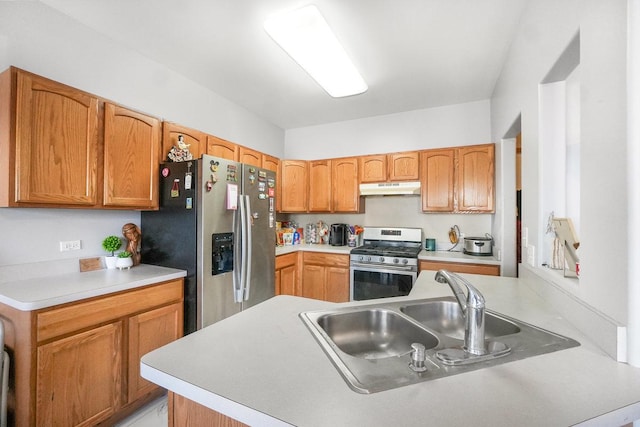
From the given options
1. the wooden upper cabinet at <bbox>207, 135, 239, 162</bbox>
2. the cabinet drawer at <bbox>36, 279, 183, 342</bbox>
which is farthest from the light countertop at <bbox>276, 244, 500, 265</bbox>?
the cabinet drawer at <bbox>36, 279, 183, 342</bbox>

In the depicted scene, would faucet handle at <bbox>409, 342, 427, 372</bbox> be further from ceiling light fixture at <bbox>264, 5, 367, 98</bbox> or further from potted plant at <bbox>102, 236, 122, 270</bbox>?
potted plant at <bbox>102, 236, 122, 270</bbox>

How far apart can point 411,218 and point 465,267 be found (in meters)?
0.99

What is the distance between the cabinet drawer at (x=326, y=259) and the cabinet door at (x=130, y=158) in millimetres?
1817

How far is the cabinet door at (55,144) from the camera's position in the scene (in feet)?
4.83

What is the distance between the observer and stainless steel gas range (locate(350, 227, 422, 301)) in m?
2.78

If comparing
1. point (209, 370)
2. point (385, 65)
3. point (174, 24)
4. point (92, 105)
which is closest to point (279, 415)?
point (209, 370)

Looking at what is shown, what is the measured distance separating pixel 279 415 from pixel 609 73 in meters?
1.30

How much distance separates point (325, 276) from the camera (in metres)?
3.26

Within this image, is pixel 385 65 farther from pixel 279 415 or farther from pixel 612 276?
pixel 279 415

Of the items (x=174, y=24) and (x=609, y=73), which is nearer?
(x=609, y=73)

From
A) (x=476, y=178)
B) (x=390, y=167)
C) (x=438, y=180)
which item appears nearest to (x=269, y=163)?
(x=390, y=167)

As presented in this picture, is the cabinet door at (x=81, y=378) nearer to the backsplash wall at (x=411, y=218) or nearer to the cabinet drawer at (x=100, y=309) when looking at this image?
the cabinet drawer at (x=100, y=309)

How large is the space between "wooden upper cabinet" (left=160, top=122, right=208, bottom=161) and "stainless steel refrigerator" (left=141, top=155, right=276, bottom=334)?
20 cm

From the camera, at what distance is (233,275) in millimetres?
2256
